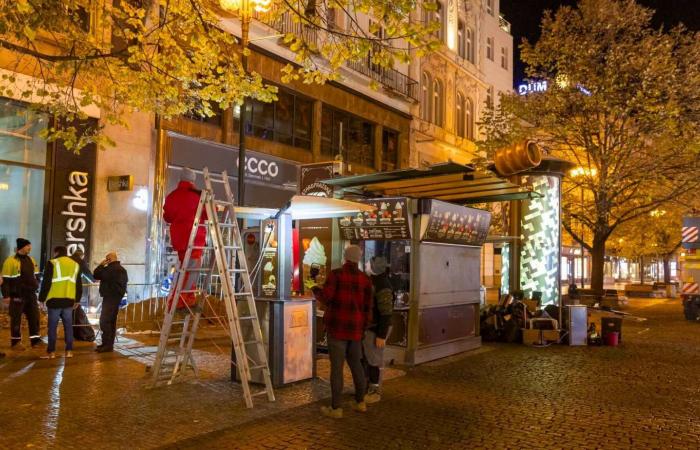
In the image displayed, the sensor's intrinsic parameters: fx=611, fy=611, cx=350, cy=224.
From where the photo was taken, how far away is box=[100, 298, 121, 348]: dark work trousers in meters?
10.0

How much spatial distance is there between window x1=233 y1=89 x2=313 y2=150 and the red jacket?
436 inches

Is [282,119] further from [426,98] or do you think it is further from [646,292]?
[646,292]

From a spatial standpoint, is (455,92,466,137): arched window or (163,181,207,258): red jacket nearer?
(163,181,207,258): red jacket

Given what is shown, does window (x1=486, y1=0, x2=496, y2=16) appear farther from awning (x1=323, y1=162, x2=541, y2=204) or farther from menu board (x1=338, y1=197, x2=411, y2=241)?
menu board (x1=338, y1=197, x2=411, y2=241)

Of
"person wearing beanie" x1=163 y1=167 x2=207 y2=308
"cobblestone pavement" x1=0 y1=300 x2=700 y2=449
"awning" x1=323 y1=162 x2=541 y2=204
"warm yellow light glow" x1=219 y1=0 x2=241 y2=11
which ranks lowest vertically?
"cobblestone pavement" x1=0 y1=300 x2=700 y2=449

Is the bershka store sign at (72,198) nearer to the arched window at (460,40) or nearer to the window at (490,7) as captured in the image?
the arched window at (460,40)

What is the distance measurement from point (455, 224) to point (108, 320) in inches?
239

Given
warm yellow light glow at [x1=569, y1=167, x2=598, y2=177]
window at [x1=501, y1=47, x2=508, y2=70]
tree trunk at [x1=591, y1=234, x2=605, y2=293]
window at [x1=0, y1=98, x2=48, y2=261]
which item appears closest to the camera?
window at [x1=0, y1=98, x2=48, y2=261]

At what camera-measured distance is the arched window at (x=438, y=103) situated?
28.3 metres

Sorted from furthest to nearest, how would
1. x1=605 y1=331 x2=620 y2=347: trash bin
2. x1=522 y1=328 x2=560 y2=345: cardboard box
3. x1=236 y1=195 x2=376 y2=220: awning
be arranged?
x1=605 y1=331 x2=620 y2=347: trash bin, x1=522 y1=328 x2=560 y2=345: cardboard box, x1=236 y1=195 x2=376 y2=220: awning

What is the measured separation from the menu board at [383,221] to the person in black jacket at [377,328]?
263 cm

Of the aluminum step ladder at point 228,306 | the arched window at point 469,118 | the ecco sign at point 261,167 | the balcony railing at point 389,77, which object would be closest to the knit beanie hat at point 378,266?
the aluminum step ladder at point 228,306

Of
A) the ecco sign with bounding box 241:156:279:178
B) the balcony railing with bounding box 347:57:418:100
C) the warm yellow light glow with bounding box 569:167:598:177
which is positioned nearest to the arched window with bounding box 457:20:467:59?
the balcony railing with bounding box 347:57:418:100

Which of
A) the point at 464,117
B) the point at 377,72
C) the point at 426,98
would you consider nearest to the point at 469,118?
the point at 464,117
